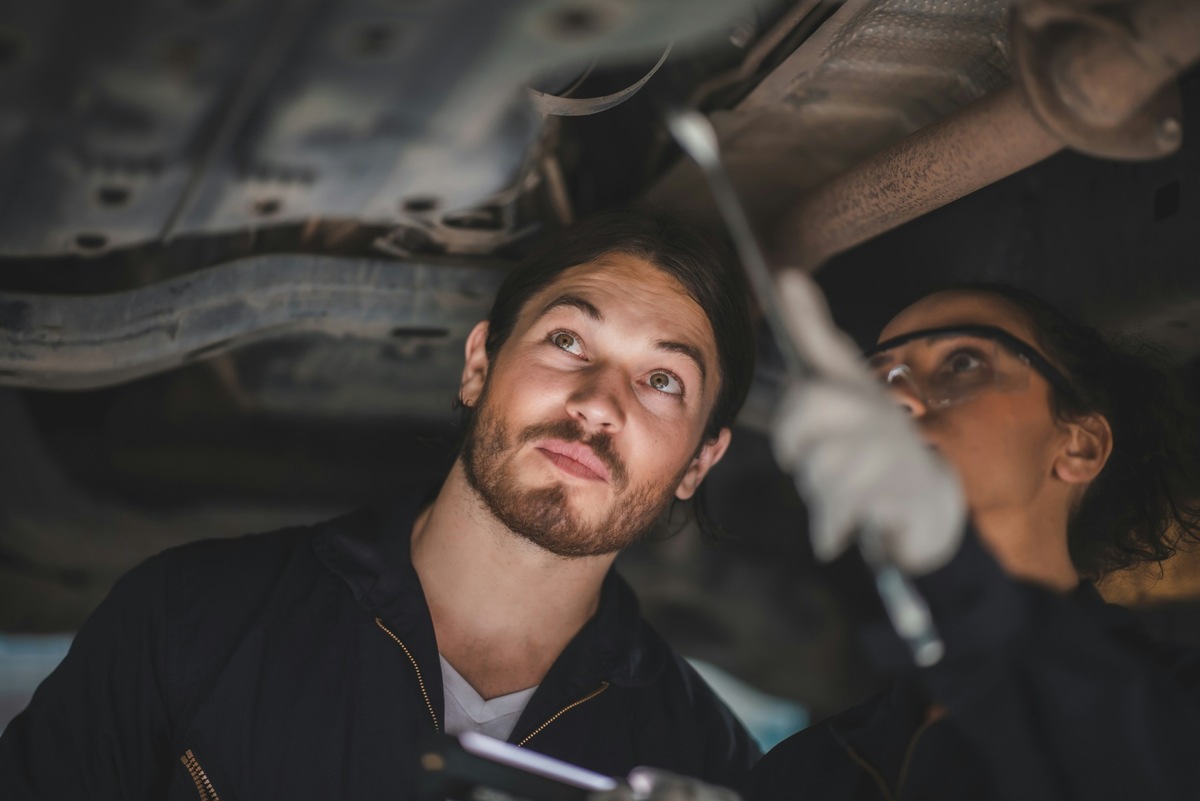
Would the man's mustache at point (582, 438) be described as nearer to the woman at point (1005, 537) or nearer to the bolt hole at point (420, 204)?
the woman at point (1005, 537)

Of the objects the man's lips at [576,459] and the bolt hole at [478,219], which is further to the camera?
the bolt hole at [478,219]

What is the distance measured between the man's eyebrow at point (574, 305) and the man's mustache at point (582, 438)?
0.78 ft

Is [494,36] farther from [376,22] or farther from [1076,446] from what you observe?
[1076,446]

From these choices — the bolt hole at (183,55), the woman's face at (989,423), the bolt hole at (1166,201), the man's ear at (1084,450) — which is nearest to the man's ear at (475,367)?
the bolt hole at (183,55)

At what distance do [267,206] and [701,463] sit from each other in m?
1.02

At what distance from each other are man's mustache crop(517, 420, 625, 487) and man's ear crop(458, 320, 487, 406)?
280 millimetres

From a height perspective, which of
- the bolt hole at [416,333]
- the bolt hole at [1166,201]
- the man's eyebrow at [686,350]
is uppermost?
the bolt hole at [1166,201]

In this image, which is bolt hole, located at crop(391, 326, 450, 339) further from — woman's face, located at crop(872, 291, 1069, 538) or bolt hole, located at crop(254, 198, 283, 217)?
woman's face, located at crop(872, 291, 1069, 538)

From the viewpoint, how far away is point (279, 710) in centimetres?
171

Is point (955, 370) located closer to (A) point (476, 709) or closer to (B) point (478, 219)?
(A) point (476, 709)

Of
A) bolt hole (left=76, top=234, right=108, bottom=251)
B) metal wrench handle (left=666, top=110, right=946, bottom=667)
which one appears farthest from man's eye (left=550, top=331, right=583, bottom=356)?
bolt hole (left=76, top=234, right=108, bottom=251)

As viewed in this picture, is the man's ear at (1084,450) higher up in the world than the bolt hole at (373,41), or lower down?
lower down

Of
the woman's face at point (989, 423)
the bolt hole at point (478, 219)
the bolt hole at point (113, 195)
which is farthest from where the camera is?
the bolt hole at point (478, 219)

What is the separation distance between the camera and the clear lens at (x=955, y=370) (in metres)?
1.53
